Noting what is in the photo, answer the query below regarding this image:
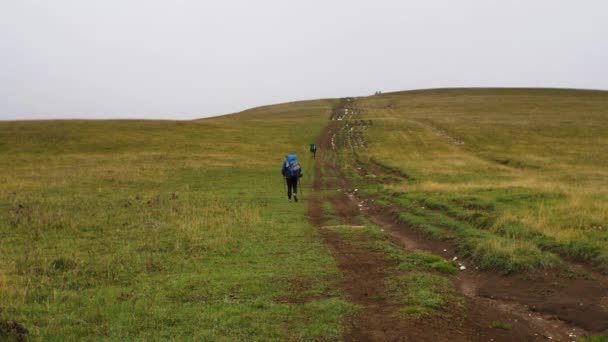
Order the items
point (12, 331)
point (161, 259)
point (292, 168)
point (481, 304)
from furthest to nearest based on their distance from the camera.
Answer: point (292, 168)
point (161, 259)
point (481, 304)
point (12, 331)

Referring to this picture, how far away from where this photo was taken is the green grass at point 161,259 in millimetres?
8836

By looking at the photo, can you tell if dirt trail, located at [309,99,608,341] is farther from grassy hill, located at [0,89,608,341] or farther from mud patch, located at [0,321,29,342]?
mud patch, located at [0,321,29,342]

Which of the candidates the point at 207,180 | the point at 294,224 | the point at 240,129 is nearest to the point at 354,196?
the point at 294,224

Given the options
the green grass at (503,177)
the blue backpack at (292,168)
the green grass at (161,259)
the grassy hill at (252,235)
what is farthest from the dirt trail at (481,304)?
the blue backpack at (292,168)

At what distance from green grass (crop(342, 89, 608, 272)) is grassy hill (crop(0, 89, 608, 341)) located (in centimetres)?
12

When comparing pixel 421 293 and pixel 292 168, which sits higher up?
pixel 292 168

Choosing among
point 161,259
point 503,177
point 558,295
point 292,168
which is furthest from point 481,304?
point 503,177

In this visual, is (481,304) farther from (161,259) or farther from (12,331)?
(12,331)

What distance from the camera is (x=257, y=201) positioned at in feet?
84.5

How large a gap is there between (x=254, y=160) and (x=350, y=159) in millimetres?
8804

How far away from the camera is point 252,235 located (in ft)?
55.4

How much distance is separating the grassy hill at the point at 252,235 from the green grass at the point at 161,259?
0.05 metres

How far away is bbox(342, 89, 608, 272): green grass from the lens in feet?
47.4

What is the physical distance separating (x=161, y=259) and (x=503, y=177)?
1007 inches
